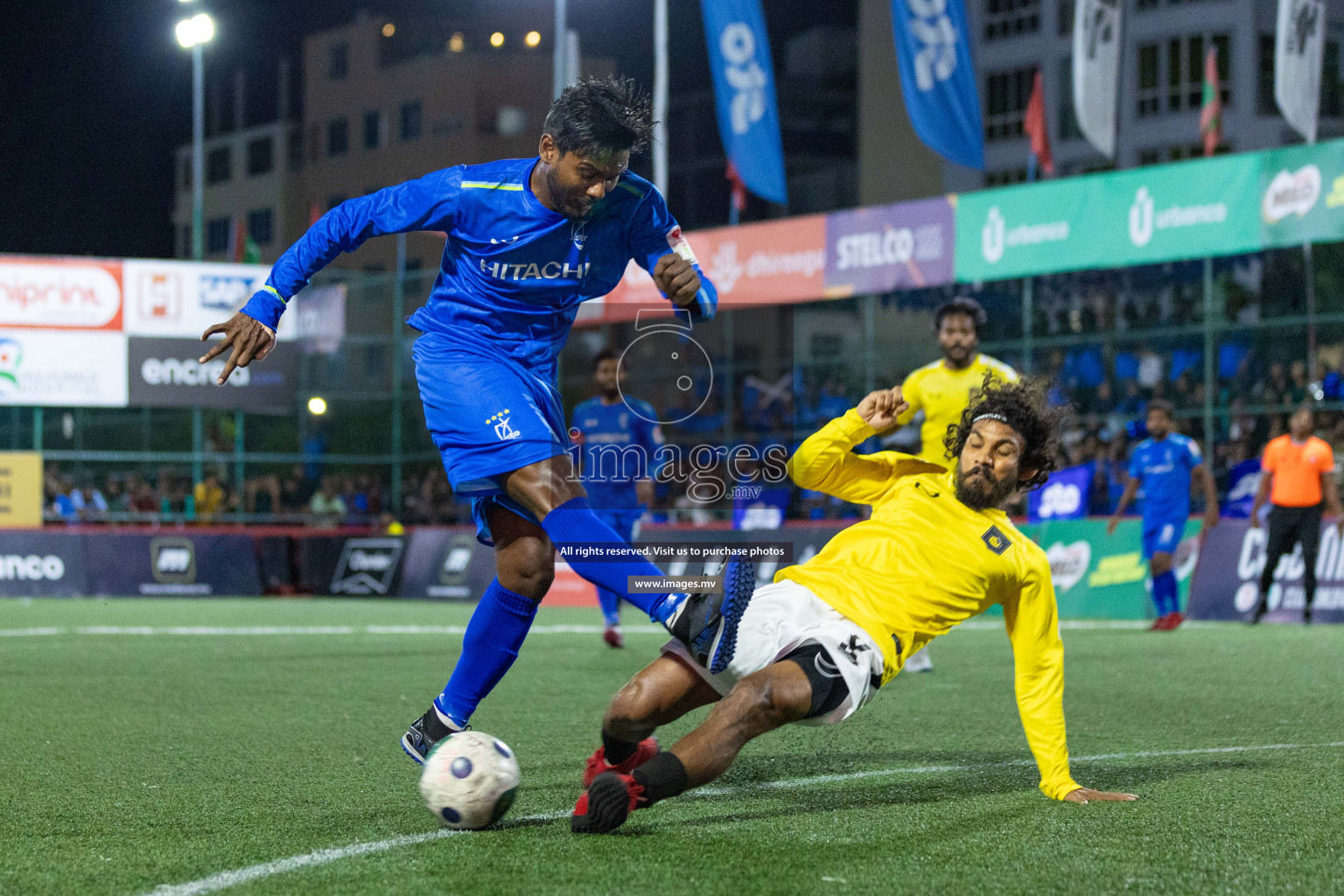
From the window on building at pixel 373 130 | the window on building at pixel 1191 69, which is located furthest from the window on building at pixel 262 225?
the window on building at pixel 1191 69

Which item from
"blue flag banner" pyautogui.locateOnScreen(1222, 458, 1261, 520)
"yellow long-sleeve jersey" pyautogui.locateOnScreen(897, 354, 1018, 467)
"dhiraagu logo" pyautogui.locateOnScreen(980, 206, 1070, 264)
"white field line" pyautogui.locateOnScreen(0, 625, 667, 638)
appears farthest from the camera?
"dhiraagu logo" pyautogui.locateOnScreen(980, 206, 1070, 264)

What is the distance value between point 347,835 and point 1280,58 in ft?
54.9

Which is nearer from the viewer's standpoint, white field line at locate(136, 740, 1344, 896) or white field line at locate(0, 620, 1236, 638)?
white field line at locate(136, 740, 1344, 896)

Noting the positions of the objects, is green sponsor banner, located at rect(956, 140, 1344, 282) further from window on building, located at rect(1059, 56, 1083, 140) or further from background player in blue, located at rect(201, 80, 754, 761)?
window on building, located at rect(1059, 56, 1083, 140)

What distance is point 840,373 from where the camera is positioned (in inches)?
794

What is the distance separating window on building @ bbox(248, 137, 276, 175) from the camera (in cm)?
6225

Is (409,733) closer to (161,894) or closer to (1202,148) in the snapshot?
(161,894)

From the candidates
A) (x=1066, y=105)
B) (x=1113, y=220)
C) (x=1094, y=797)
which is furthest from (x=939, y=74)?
(x=1066, y=105)

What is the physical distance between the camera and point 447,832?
397 cm

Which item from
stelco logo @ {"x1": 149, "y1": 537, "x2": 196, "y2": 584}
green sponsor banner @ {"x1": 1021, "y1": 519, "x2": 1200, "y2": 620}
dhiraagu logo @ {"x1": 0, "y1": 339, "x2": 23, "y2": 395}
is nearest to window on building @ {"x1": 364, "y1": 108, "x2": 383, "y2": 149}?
dhiraagu logo @ {"x1": 0, "y1": 339, "x2": 23, "y2": 395}

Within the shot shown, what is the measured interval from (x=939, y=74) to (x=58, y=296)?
1333 cm

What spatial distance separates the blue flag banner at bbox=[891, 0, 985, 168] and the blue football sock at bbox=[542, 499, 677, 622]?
14.7 m

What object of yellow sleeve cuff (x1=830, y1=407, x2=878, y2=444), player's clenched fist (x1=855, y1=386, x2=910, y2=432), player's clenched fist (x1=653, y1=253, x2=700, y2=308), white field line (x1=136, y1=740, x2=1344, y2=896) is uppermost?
player's clenched fist (x1=653, y1=253, x2=700, y2=308)

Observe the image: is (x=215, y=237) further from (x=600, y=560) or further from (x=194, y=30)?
(x=600, y=560)
